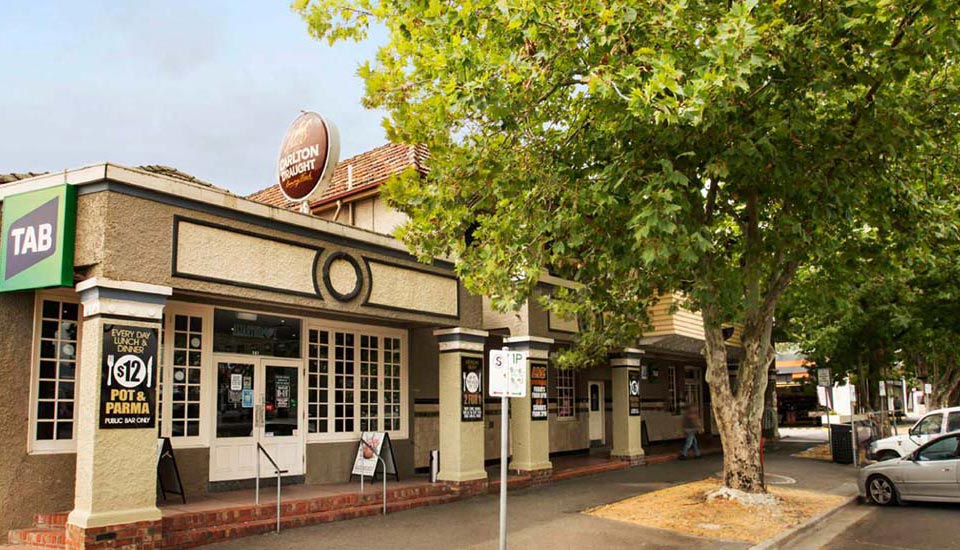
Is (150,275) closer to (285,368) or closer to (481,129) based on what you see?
(285,368)

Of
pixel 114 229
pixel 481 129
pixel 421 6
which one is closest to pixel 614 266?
pixel 481 129

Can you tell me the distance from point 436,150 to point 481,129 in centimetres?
81

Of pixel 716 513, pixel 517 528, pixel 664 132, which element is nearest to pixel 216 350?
pixel 517 528

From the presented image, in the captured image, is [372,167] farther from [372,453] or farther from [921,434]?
[921,434]

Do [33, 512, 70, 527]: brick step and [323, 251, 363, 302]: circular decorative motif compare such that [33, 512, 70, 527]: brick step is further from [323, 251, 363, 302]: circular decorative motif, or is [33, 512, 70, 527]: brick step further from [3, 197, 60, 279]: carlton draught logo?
[323, 251, 363, 302]: circular decorative motif

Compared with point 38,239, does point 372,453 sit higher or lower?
lower

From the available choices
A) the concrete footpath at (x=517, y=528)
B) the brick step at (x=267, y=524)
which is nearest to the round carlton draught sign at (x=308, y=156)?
the brick step at (x=267, y=524)

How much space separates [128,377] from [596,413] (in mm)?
15654

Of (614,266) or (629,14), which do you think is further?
(614,266)

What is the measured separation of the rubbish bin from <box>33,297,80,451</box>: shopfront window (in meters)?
17.9

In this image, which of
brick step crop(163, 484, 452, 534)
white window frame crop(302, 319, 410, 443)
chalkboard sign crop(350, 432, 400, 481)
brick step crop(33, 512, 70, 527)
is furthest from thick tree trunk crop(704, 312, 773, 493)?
brick step crop(33, 512, 70, 527)

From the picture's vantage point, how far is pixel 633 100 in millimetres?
8008

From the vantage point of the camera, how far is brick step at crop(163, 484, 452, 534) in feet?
30.7

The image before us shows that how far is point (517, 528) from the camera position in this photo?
35.1ft
